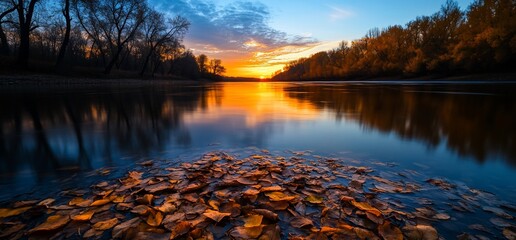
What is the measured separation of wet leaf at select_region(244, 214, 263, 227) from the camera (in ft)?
7.14

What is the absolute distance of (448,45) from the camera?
1822 inches

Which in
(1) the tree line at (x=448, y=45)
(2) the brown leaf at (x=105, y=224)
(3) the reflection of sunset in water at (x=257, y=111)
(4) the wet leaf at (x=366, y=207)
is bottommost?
(2) the brown leaf at (x=105, y=224)

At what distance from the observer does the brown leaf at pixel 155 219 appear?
2.16 metres

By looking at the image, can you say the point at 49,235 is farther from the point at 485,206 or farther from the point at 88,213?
the point at 485,206

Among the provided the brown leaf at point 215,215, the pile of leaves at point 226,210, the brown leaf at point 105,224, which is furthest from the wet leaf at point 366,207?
the brown leaf at point 105,224

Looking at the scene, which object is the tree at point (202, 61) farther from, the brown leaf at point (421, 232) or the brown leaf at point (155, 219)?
the brown leaf at point (421, 232)

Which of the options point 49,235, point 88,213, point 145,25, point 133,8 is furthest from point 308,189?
point 145,25

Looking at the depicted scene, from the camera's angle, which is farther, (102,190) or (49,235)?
(102,190)

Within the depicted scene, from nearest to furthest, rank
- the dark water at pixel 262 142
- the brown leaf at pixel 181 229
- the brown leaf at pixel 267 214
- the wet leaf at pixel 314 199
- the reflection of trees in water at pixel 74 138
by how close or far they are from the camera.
→ the brown leaf at pixel 181 229, the brown leaf at pixel 267 214, the wet leaf at pixel 314 199, the dark water at pixel 262 142, the reflection of trees in water at pixel 74 138

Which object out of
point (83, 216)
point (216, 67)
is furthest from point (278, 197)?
point (216, 67)

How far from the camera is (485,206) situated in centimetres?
256

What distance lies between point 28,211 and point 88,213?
2.03ft

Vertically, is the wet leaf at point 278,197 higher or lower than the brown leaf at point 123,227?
higher

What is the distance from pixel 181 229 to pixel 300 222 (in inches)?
39.8
